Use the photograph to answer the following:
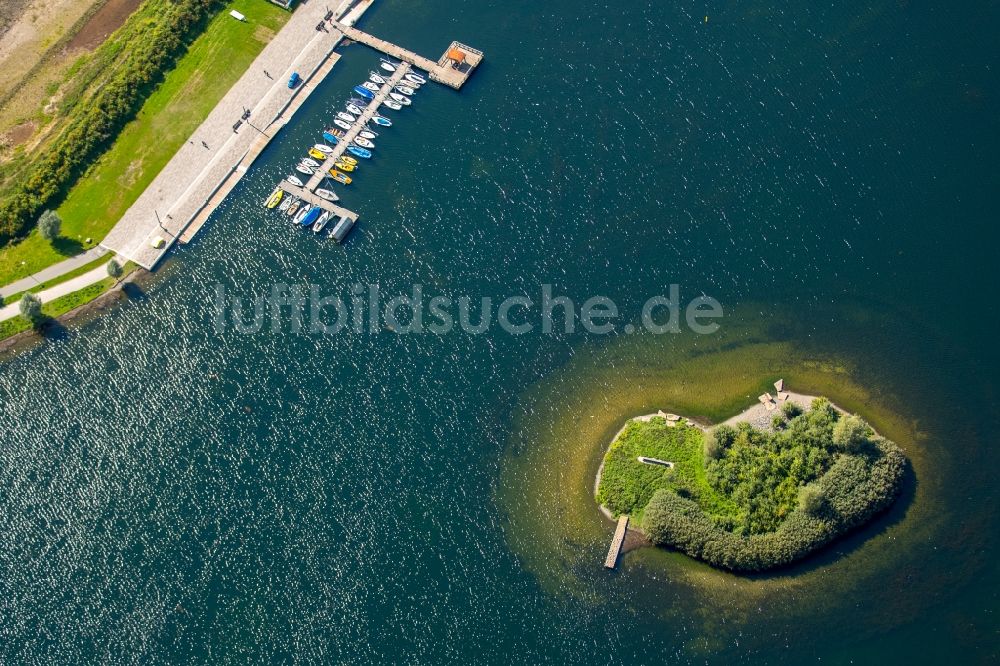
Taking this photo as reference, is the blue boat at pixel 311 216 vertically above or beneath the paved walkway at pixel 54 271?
above

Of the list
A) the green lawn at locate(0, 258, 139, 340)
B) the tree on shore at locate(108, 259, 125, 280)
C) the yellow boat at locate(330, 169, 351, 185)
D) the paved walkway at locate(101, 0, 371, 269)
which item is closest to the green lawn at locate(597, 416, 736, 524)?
the yellow boat at locate(330, 169, 351, 185)

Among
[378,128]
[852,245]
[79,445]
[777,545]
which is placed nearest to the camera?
[777,545]

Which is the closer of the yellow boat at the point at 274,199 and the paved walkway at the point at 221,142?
the paved walkway at the point at 221,142

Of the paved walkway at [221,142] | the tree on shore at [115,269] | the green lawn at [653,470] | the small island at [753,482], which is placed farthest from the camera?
the paved walkway at [221,142]

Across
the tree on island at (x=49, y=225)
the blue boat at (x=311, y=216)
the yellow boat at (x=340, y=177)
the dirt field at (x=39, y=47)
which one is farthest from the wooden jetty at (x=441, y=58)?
the tree on island at (x=49, y=225)

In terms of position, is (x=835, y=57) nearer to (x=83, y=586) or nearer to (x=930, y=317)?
(x=930, y=317)

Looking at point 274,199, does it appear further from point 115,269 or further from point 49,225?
point 49,225

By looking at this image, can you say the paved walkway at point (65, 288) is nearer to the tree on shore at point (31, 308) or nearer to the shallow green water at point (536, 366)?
the tree on shore at point (31, 308)

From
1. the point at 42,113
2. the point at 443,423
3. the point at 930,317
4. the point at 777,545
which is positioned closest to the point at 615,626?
the point at 777,545
